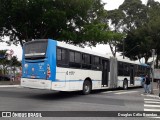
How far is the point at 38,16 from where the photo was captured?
114ft

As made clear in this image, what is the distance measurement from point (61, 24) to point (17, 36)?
658 cm

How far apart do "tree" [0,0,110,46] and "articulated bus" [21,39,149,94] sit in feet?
42.9

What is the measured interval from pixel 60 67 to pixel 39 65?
1.13 meters

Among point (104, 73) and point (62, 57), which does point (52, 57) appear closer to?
point (62, 57)

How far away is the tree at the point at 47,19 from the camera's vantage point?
33.8 metres

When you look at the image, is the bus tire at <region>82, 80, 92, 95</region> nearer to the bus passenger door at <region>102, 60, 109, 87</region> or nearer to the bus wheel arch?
the bus wheel arch

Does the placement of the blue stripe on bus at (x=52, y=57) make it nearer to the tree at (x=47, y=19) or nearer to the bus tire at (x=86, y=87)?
the bus tire at (x=86, y=87)

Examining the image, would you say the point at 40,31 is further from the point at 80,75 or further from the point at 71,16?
the point at 80,75

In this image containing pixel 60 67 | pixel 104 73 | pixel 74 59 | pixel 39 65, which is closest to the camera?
pixel 39 65

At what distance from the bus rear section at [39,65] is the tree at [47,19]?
1626 cm

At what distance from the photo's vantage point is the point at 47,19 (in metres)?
33.8

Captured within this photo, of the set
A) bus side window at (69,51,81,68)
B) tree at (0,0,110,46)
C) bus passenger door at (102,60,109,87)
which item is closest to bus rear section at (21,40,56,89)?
bus side window at (69,51,81,68)

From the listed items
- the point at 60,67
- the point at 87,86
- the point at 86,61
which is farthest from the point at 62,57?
the point at 87,86

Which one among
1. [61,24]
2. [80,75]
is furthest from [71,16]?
[80,75]
